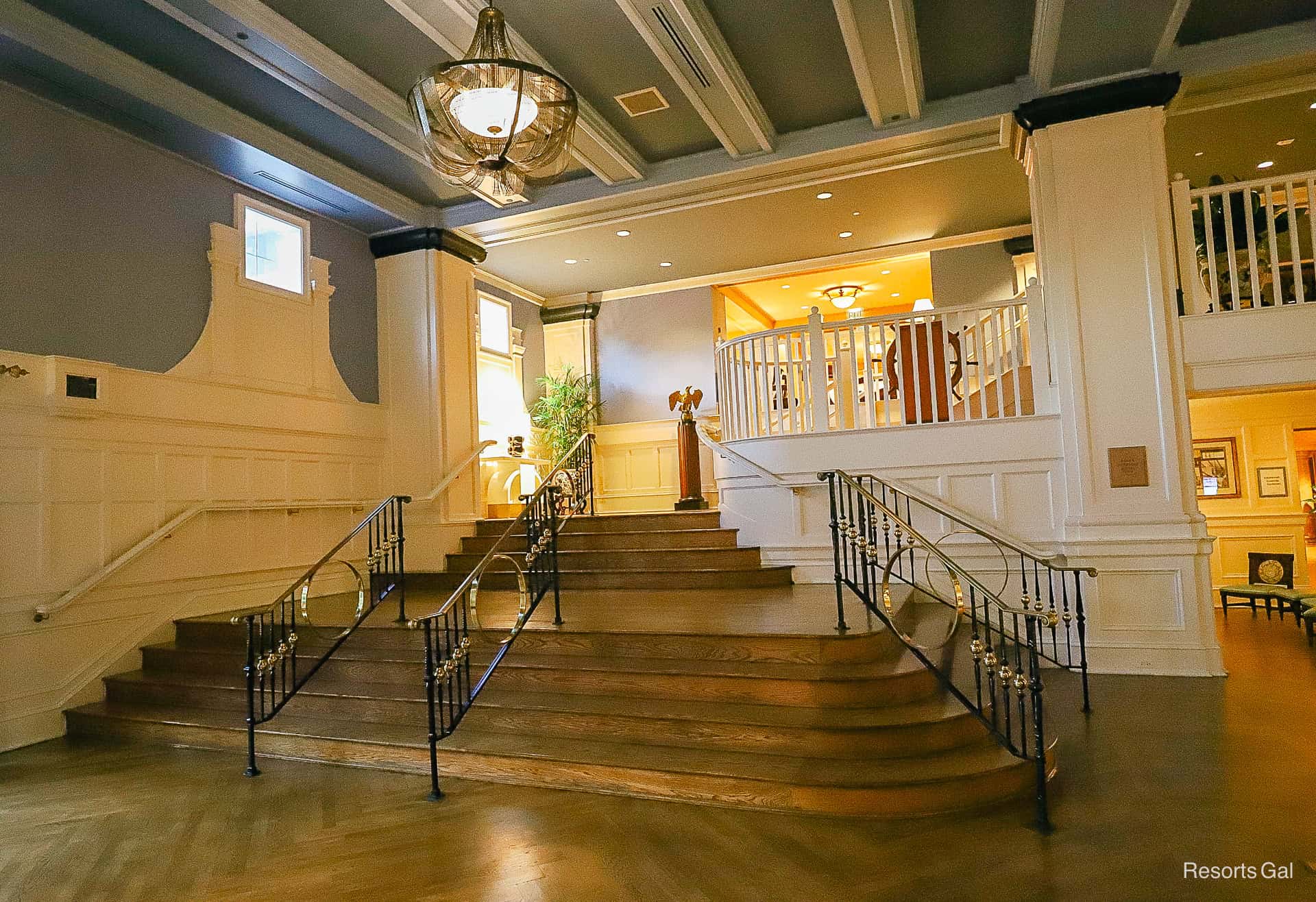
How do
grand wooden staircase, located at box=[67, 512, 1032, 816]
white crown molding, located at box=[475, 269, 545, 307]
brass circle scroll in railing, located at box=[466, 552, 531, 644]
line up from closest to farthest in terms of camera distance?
1. grand wooden staircase, located at box=[67, 512, 1032, 816]
2. brass circle scroll in railing, located at box=[466, 552, 531, 644]
3. white crown molding, located at box=[475, 269, 545, 307]

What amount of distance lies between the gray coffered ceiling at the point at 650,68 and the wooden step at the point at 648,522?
318cm

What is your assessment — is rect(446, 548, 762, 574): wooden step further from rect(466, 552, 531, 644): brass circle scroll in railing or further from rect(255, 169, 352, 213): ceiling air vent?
rect(255, 169, 352, 213): ceiling air vent

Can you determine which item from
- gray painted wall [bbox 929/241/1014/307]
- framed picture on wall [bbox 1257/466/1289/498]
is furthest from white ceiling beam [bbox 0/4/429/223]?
framed picture on wall [bbox 1257/466/1289/498]

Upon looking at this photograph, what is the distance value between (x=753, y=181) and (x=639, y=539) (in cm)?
360

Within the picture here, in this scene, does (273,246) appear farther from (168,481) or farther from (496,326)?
(496,326)

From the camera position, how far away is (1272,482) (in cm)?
970

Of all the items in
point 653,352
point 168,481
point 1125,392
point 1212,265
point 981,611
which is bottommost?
point 981,611

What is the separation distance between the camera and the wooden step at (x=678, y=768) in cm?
360

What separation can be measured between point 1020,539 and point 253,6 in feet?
21.7

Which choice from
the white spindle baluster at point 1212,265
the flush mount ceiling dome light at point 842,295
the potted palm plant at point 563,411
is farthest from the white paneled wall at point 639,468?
the white spindle baluster at point 1212,265

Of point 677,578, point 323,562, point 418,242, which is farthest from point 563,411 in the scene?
point 323,562

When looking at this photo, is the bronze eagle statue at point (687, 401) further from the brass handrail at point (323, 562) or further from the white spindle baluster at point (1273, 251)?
the white spindle baluster at point (1273, 251)

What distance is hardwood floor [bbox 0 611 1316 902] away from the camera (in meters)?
2.99

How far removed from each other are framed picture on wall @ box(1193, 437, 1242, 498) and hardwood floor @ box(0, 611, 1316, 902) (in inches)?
246
